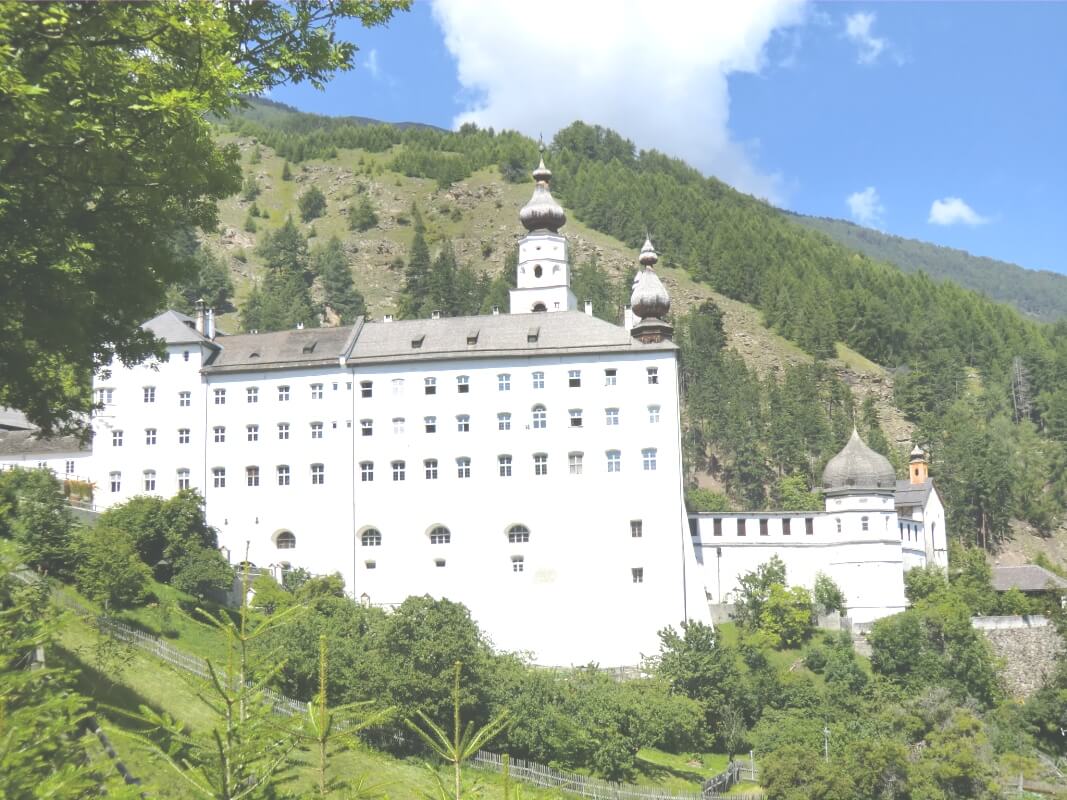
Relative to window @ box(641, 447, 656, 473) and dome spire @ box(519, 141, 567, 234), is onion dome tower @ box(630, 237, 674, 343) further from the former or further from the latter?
dome spire @ box(519, 141, 567, 234)

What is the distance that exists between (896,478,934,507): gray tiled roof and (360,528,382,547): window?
34.5 meters

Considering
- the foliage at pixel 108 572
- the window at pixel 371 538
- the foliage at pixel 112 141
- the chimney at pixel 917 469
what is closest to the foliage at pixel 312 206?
the chimney at pixel 917 469

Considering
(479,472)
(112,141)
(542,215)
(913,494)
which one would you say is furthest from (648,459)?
(112,141)

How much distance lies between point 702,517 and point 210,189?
42318 mm

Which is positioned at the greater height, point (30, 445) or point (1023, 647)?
point (30, 445)

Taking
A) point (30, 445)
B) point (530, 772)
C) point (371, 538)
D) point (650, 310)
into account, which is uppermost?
A: point (650, 310)

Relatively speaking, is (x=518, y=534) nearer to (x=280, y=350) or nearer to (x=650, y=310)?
(x=650, y=310)

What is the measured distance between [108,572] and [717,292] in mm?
100089

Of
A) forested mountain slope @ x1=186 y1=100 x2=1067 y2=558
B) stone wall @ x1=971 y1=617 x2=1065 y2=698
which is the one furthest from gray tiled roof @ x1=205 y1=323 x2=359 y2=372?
forested mountain slope @ x1=186 y1=100 x2=1067 y2=558

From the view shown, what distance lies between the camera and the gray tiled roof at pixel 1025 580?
6022 cm

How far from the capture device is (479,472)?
4909 centimetres

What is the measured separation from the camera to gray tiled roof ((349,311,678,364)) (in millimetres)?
49750

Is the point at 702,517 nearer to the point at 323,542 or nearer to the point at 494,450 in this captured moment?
the point at 494,450

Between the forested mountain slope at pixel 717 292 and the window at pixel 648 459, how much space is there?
103ft
